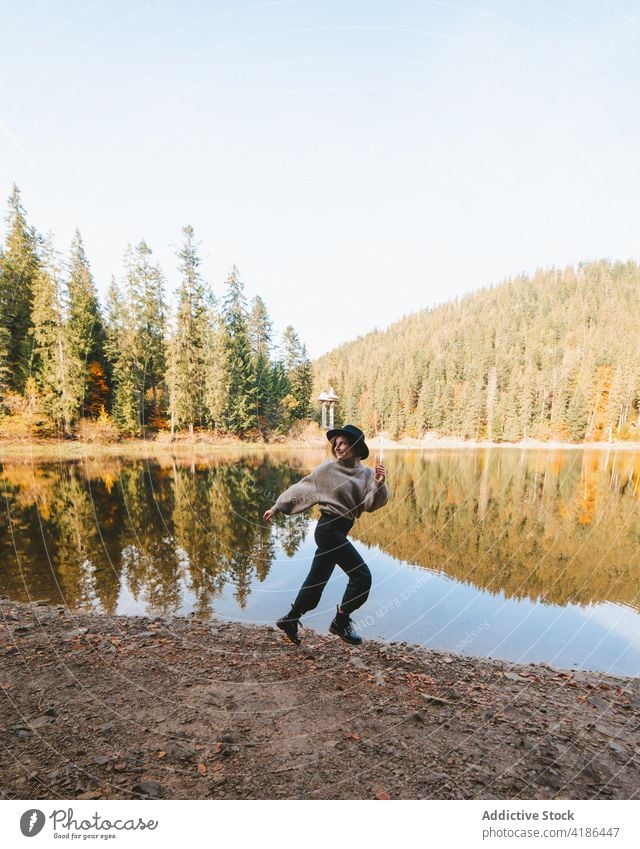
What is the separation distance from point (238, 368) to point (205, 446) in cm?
479

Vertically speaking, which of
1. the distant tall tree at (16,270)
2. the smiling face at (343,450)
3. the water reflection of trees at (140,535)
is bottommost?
A: the water reflection of trees at (140,535)

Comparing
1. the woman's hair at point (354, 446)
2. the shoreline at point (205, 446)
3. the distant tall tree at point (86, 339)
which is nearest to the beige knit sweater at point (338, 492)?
the woman's hair at point (354, 446)

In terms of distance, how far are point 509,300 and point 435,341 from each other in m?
3.80

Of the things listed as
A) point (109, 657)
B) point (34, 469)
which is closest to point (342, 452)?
point (109, 657)

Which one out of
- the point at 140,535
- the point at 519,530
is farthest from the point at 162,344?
the point at 519,530

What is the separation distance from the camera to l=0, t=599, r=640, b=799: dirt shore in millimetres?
2748

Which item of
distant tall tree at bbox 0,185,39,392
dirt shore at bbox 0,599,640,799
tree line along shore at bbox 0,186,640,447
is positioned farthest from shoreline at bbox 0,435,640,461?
distant tall tree at bbox 0,185,39,392

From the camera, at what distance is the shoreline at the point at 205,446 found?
38.2ft

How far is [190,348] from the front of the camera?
1212 cm

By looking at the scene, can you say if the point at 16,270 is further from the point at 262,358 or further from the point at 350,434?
the point at 350,434

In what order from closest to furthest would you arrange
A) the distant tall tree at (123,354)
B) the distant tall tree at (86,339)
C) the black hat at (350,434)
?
the black hat at (350,434), the distant tall tree at (86,339), the distant tall tree at (123,354)

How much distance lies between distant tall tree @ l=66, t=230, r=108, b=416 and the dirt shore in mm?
10959

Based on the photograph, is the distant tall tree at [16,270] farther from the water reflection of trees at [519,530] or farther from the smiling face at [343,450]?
the water reflection of trees at [519,530]

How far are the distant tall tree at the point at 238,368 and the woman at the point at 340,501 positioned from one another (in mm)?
7352
